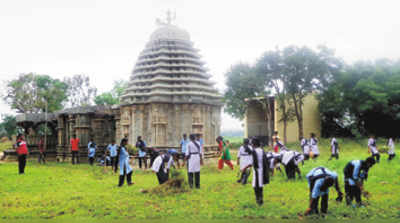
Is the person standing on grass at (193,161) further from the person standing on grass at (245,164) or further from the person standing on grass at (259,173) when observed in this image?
the person standing on grass at (259,173)

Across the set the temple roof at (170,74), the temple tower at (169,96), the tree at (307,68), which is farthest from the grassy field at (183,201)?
the tree at (307,68)

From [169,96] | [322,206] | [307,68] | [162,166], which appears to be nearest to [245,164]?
[162,166]

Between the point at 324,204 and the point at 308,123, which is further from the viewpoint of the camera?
the point at 308,123

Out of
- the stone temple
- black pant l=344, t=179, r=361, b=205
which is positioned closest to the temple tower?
the stone temple

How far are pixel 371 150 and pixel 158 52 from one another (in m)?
12.7

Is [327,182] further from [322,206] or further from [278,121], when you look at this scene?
[278,121]

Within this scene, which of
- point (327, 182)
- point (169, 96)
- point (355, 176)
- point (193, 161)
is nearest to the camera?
point (327, 182)

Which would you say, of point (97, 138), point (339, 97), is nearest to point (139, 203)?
point (97, 138)

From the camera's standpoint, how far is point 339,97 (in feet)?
105

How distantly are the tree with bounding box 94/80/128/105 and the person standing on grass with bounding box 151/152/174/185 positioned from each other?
3756 cm

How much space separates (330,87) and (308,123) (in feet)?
18.9

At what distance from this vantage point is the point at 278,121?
34812mm

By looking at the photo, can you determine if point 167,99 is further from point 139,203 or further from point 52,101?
point 52,101

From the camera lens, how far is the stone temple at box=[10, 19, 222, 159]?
2002 centimetres
